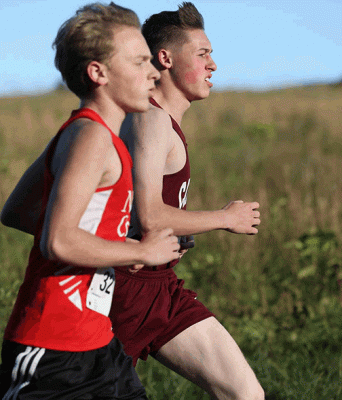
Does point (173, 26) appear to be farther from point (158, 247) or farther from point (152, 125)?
point (158, 247)

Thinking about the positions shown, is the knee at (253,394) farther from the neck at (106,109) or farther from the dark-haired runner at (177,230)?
the neck at (106,109)

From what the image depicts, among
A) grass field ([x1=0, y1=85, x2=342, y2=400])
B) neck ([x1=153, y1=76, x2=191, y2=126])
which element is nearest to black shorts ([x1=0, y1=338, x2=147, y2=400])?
neck ([x1=153, y1=76, x2=191, y2=126])

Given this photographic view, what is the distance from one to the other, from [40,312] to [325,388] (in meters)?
2.24

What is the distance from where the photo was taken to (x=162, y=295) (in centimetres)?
265

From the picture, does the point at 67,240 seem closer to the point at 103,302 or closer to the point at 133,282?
the point at 103,302

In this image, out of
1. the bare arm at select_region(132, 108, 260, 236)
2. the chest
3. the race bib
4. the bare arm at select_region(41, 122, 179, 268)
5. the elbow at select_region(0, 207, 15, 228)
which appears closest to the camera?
the bare arm at select_region(41, 122, 179, 268)

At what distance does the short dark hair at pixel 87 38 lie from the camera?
1.83 m

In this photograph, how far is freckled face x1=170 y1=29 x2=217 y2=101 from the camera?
2662mm

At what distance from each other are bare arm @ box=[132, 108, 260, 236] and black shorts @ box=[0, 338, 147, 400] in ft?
1.76

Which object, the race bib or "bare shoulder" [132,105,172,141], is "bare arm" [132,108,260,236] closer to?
"bare shoulder" [132,105,172,141]

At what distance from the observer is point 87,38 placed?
183 centimetres

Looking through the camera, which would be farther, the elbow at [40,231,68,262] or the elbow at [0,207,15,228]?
the elbow at [0,207,15,228]

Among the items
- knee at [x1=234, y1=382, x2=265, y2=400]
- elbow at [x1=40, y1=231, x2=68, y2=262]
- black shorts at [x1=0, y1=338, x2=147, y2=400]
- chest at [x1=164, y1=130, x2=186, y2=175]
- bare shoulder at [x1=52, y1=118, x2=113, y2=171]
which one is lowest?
knee at [x1=234, y1=382, x2=265, y2=400]

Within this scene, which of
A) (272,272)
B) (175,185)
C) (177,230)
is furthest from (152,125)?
(272,272)
